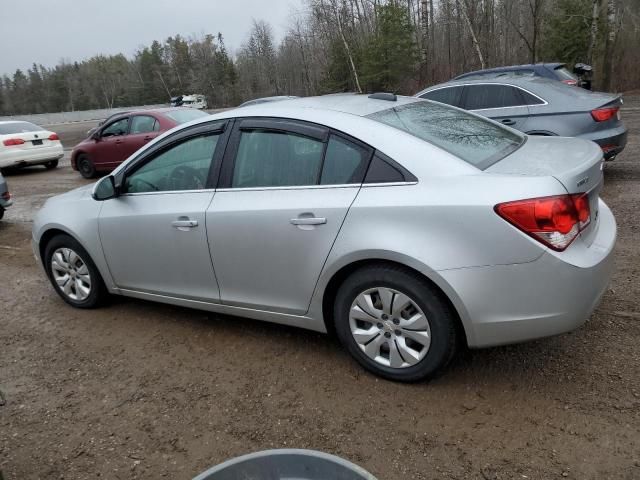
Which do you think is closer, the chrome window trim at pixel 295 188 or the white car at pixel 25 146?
the chrome window trim at pixel 295 188

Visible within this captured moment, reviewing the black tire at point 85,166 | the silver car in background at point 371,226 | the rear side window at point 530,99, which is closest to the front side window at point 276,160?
the silver car in background at point 371,226

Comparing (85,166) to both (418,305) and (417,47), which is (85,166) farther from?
(417,47)

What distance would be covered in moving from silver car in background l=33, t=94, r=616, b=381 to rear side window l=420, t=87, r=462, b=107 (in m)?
5.08

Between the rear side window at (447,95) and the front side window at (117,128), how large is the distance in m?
6.91

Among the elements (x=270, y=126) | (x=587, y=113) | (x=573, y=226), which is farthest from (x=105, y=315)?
(x=587, y=113)

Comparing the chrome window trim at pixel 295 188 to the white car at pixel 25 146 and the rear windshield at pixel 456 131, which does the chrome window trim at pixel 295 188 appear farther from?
the white car at pixel 25 146

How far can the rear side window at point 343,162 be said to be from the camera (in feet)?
9.69

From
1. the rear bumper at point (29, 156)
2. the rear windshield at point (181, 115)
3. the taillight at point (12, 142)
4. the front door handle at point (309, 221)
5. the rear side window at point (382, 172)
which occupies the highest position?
the rear windshield at point (181, 115)

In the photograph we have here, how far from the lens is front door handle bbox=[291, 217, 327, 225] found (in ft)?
9.70

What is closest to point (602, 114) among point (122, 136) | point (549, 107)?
point (549, 107)

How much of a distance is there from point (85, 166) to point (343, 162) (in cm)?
1136

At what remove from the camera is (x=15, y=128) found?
14000 millimetres

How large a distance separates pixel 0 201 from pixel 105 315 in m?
5.19

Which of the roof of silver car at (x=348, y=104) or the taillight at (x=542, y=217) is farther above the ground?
the roof of silver car at (x=348, y=104)
